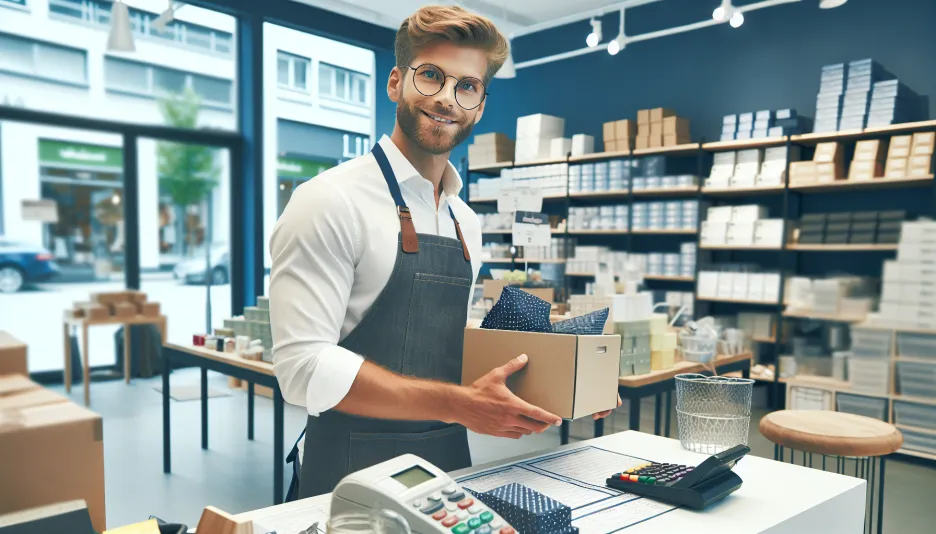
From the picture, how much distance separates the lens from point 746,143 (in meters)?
5.25

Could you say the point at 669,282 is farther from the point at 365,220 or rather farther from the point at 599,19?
the point at 365,220

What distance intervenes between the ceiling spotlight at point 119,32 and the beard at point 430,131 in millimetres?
4776

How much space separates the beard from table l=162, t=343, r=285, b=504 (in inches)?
70.2

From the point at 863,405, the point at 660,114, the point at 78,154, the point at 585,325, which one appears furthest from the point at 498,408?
the point at 78,154

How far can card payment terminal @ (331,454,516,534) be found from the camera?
762mm

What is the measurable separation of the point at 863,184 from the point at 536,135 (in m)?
3.05

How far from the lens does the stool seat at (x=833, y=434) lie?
204 centimetres

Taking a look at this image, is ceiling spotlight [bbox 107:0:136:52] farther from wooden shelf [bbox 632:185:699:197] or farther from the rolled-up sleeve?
the rolled-up sleeve

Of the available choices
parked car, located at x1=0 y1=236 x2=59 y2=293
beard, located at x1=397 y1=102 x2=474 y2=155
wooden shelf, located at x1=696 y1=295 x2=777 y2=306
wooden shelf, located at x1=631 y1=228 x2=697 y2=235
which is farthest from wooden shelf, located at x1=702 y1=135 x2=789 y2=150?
parked car, located at x1=0 y1=236 x2=59 y2=293

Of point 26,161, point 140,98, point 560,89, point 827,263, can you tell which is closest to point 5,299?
point 26,161

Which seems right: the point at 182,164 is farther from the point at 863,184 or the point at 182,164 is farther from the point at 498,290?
the point at 863,184

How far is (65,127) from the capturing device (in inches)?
234

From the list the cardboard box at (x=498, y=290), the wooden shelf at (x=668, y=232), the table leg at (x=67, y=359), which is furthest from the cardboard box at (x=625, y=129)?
the table leg at (x=67, y=359)

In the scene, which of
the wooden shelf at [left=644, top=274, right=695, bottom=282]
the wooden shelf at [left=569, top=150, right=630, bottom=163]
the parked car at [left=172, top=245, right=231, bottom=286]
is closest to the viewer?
the wooden shelf at [left=644, top=274, right=695, bottom=282]
